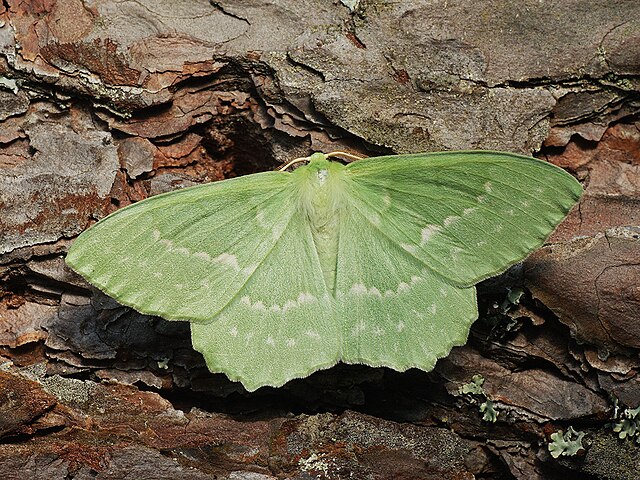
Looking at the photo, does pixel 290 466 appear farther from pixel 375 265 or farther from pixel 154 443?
pixel 375 265

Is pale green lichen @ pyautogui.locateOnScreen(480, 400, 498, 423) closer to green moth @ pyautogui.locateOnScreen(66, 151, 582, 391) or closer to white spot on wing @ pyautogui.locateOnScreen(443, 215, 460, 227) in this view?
green moth @ pyautogui.locateOnScreen(66, 151, 582, 391)

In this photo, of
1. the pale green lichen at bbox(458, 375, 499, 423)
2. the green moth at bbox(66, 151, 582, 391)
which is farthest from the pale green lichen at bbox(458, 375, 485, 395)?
the green moth at bbox(66, 151, 582, 391)

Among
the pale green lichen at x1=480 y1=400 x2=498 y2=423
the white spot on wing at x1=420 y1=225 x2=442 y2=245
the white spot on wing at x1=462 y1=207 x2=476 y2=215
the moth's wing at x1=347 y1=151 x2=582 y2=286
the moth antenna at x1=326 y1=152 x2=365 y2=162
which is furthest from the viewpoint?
the moth antenna at x1=326 y1=152 x2=365 y2=162

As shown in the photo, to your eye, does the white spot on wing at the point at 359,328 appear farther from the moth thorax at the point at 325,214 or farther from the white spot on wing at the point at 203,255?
the white spot on wing at the point at 203,255

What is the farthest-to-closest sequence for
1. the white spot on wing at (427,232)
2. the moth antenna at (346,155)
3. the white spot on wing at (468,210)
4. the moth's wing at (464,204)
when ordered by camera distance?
the moth antenna at (346,155), the white spot on wing at (427,232), the white spot on wing at (468,210), the moth's wing at (464,204)

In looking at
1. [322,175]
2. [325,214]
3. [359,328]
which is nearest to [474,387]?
[359,328]

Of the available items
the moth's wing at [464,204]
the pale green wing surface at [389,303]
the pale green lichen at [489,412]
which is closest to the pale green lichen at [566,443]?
the pale green lichen at [489,412]

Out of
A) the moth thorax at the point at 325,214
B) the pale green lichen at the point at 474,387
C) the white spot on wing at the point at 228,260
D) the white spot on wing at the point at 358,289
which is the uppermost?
the moth thorax at the point at 325,214
